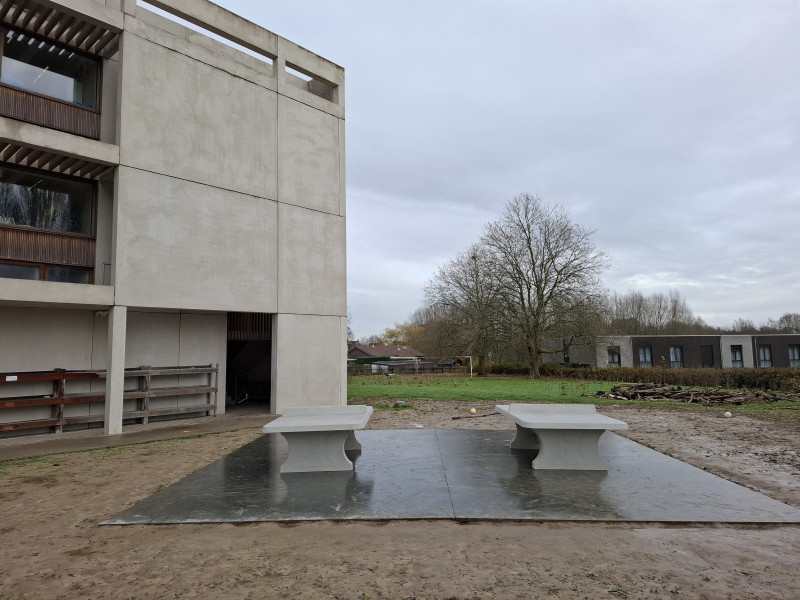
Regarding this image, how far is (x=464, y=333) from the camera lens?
36031mm

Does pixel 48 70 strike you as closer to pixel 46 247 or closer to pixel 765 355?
pixel 46 247

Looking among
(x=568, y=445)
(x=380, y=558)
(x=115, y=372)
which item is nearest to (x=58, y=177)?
(x=115, y=372)

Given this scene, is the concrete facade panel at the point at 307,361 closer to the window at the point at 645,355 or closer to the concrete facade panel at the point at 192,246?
the concrete facade panel at the point at 192,246

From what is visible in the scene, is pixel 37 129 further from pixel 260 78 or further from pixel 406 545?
pixel 406 545

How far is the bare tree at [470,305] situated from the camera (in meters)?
35.5

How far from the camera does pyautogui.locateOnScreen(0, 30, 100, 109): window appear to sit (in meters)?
11.1

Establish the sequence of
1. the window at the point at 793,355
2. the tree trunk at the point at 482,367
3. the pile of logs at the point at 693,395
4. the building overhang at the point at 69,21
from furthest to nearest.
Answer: the window at the point at 793,355 → the tree trunk at the point at 482,367 → the pile of logs at the point at 693,395 → the building overhang at the point at 69,21

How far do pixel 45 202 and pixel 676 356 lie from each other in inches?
1658

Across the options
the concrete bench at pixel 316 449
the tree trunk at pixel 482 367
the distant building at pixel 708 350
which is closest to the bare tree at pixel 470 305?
the tree trunk at pixel 482 367

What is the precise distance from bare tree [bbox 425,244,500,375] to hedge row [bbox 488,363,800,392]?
576 centimetres

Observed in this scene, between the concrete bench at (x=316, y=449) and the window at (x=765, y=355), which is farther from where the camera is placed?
the window at (x=765, y=355)

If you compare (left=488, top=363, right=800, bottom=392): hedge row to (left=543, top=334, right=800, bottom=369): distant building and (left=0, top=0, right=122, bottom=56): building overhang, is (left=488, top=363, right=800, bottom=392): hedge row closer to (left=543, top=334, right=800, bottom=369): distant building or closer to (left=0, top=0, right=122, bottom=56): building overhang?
(left=543, top=334, right=800, bottom=369): distant building

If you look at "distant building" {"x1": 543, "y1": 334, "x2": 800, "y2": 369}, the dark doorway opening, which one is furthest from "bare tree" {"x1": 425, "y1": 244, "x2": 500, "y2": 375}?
the dark doorway opening

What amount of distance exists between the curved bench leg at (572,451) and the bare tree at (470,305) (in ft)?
92.5
